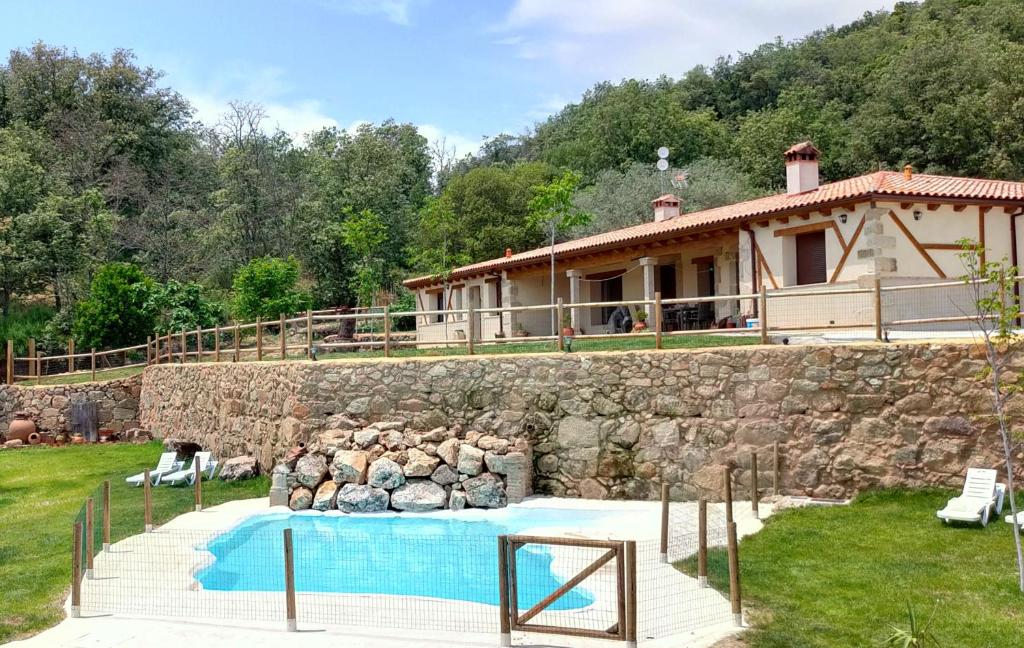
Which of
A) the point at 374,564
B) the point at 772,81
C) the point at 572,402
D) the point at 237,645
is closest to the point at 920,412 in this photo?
the point at 572,402

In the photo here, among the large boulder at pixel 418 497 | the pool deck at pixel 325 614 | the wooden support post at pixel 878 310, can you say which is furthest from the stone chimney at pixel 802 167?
the large boulder at pixel 418 497

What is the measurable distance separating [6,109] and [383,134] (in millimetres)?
19127

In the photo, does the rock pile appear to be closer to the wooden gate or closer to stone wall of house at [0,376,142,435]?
the wooden gate

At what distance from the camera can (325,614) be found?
320 inches

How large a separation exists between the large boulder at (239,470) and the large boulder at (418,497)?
14.1 ft

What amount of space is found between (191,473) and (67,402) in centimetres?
960

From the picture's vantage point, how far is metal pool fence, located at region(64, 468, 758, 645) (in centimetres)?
709

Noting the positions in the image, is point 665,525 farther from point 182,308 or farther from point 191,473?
point 182,308

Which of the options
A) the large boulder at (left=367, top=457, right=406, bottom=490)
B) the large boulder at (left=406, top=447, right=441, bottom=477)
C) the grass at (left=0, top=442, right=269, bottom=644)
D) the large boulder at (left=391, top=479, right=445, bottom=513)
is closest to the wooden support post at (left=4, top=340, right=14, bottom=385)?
the grass at (left=0, top=442, right=269, bottom=644)

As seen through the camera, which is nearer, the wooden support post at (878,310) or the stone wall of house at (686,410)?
the stone wall of house at (686,410)

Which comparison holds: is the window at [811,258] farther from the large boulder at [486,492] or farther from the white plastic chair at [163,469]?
the white plastic chair at [163,469]

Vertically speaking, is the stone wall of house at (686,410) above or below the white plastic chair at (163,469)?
above

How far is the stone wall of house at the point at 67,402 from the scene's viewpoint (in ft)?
77.9

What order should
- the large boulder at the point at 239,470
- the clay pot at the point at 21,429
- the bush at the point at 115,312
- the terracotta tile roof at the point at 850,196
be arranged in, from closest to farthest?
the terracotta tile roof at the point at 850,196 → the large boulder at the point at 239,470 → the clay pot at the point at 21,429 → the bush at the point at 115,312
